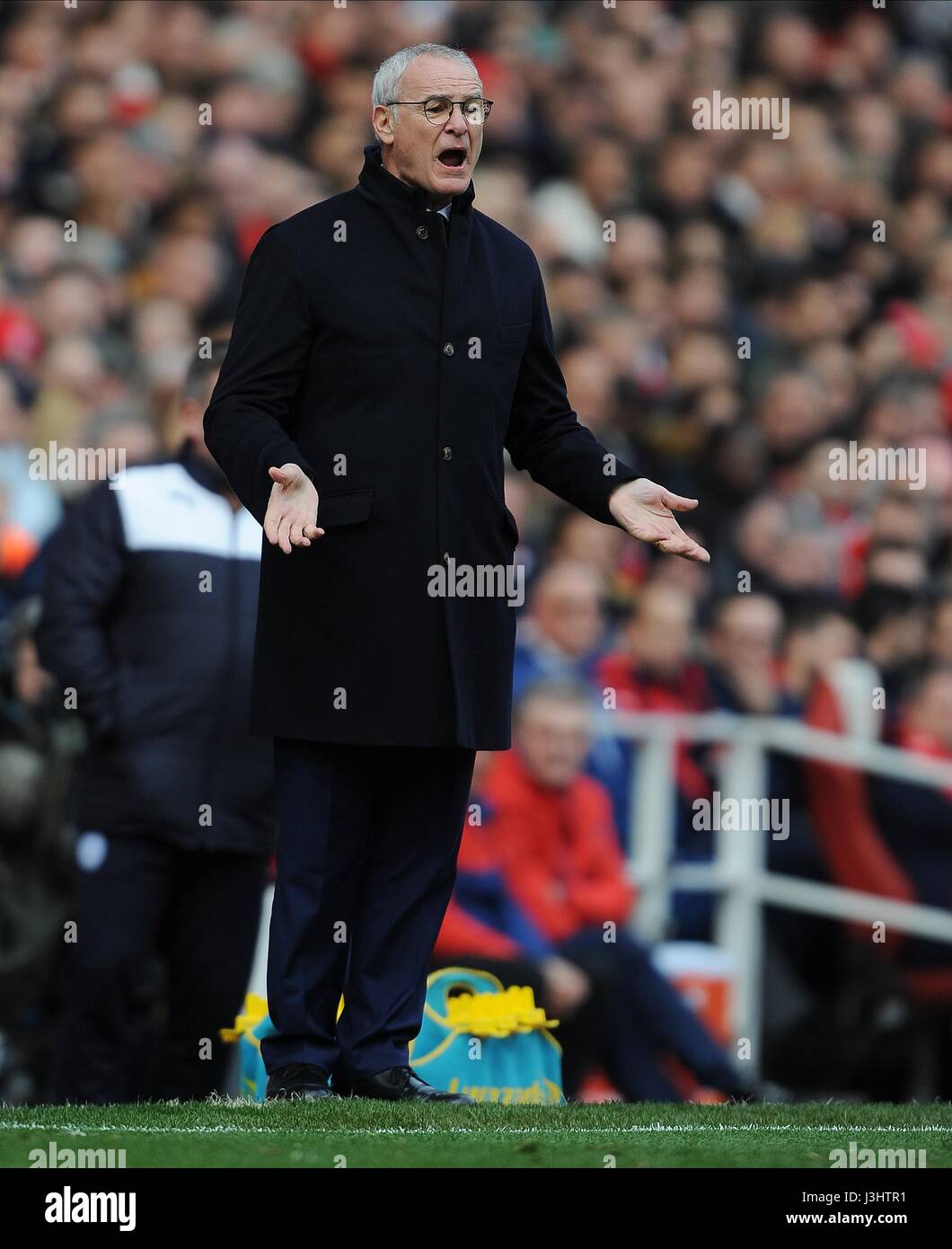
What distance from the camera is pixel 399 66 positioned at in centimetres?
464

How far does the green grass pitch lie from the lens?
3.94 m

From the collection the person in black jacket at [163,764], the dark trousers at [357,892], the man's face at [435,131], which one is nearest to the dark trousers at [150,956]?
the person in black jacket at [163,764]

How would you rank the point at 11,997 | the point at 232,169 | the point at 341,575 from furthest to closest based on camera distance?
the point at 232,169 → the point at 11,997 → the point at 341,575

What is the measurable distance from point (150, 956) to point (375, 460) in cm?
206

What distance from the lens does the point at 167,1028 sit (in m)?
6.18

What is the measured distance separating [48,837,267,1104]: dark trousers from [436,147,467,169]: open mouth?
2113mm

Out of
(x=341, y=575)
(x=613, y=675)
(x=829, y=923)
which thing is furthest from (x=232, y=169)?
(x=341, y=575)

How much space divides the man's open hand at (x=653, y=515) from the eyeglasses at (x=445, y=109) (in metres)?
0.74

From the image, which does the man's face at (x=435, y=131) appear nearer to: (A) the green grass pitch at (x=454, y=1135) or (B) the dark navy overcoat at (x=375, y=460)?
(B) the dark navy overcoat at (x=375, y=460)

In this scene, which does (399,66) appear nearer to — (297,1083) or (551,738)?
(297,1083)

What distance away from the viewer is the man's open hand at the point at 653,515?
4.63 meters
